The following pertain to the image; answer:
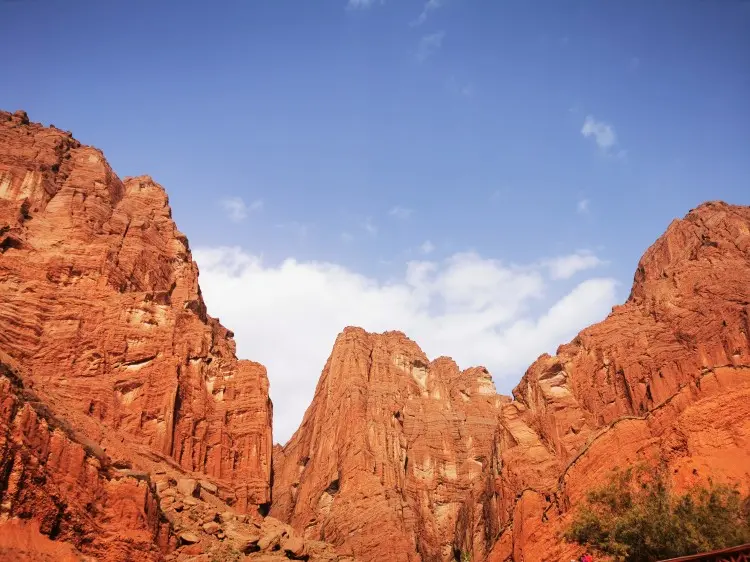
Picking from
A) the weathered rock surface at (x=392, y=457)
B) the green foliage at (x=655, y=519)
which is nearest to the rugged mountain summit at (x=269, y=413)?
the weathered rock surface at (x=392, y=457)

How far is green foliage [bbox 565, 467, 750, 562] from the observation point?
29828 mm

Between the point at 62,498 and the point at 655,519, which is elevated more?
the point at 62,498

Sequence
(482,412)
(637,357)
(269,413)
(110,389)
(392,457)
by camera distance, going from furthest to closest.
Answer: (482,412)
(392,457)
(637,357)
(269,413)
(110,389)

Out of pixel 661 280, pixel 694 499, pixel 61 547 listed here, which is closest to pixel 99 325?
pixel 61 547

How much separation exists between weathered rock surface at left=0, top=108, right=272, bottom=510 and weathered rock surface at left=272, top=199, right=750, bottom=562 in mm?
14723

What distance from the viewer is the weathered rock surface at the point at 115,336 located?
68500 mm

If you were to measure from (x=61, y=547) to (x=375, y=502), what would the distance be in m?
49.3

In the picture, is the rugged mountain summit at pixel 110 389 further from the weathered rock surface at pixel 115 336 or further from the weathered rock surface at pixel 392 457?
the weathered rock surface at pixel 392 457

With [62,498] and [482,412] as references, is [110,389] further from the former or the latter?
[482,412]

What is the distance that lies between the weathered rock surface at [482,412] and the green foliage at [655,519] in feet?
42.5

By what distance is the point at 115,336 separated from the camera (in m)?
73.6

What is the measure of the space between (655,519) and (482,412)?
8114 cm

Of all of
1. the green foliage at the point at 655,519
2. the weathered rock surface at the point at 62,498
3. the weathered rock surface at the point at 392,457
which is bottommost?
the green foliage at the point at 655,519

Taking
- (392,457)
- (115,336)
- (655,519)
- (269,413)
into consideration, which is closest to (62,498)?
(655,519)
